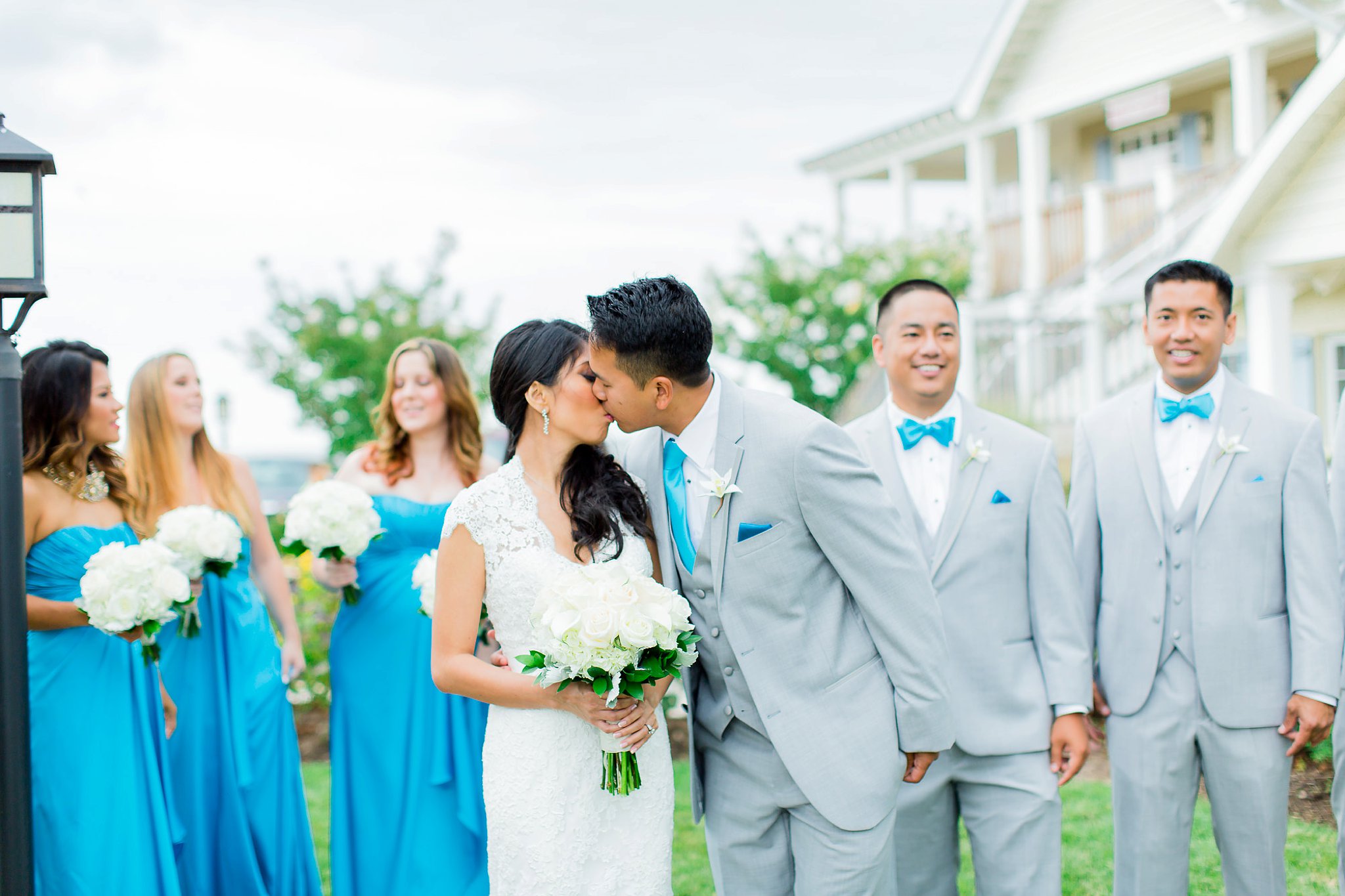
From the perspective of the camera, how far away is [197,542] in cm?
482

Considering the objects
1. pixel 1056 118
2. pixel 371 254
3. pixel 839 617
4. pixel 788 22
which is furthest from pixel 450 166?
pixel 839 617

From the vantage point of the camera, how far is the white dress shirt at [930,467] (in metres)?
4.07

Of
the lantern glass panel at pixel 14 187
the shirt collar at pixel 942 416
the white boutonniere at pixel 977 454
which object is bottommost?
the white boutonniere at pixel 977 454

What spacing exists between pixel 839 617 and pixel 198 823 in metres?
3.45

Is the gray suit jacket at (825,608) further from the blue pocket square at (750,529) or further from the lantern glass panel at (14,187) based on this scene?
the lantern glass panel at (14,187)

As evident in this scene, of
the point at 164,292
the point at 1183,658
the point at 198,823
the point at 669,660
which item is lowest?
the point at 198,823

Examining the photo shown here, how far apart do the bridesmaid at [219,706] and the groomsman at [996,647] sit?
2929 millimetres

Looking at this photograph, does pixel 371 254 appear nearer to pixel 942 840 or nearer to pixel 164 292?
pixel 164 292

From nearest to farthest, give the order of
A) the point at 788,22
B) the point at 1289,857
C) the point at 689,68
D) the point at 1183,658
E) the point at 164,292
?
the point at 1183,658, the point at 1289,857, the point at 164,292, the point at 788,22, the point at 689,68

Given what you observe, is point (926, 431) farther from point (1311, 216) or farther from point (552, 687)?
point (1311, 216)

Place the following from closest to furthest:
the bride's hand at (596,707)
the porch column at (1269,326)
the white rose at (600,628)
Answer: the white rose at (600,628) → the bride's hand at (596,707) → the porch column at (1269,326)

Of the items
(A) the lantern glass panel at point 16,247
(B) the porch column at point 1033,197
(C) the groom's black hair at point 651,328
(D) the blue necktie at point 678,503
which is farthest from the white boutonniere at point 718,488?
(B) the porch column at point 1033,197

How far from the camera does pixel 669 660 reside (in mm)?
2869

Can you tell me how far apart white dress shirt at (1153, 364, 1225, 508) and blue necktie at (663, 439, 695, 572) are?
1895 millimetres
